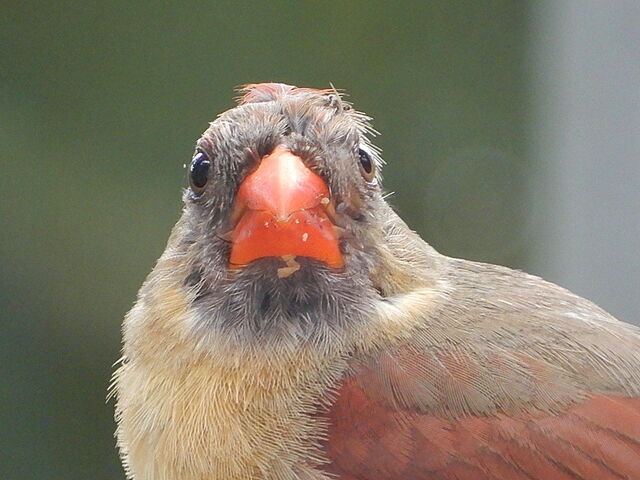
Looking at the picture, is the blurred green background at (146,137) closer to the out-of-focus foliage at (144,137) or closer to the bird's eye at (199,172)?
the out-of-focus foliage at (144,137)

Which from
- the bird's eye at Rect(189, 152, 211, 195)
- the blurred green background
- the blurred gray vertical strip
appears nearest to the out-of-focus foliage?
the blurred green background

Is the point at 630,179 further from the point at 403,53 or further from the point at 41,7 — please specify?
the point at 41,7

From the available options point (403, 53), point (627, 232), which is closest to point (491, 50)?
point (403, 53)

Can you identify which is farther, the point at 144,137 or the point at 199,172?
the point at 144,137

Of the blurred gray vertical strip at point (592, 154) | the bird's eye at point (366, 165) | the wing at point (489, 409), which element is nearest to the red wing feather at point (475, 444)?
the wing at point (489, 409)

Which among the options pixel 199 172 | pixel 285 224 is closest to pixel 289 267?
pixel 285 224

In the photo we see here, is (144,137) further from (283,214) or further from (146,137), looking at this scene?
(283,214)
